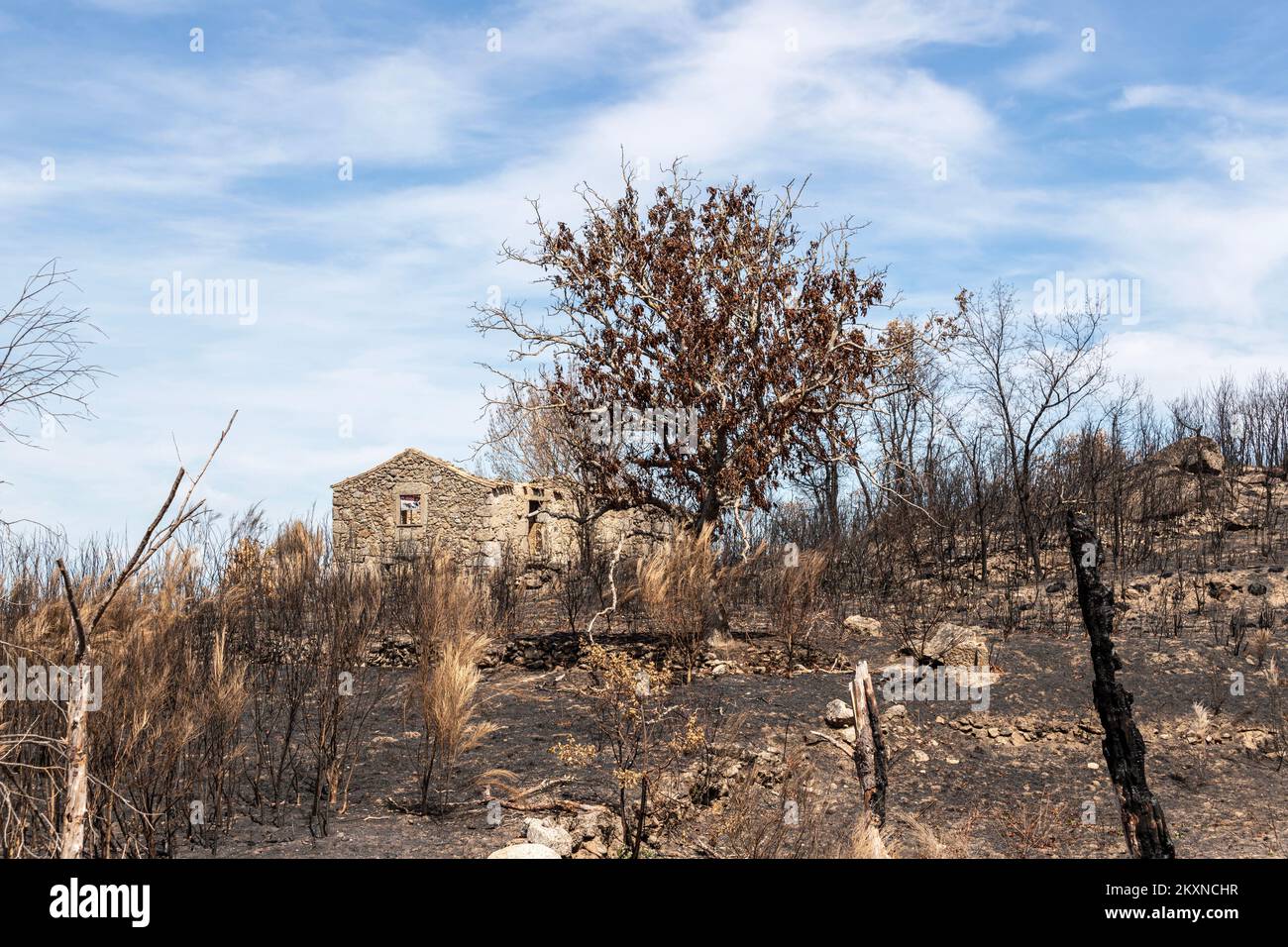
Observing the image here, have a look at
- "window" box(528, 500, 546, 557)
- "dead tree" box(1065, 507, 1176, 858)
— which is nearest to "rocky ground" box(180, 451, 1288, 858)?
"dead tree" box(1065, 507, 1176, 858)

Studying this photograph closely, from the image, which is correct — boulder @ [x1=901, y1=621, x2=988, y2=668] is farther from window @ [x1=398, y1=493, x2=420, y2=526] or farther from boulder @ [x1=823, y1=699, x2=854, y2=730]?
Result: window @ [x1=398, y1=493, x2=420, y2=526]

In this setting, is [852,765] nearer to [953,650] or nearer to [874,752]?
[874,752]

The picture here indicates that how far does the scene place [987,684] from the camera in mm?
12438

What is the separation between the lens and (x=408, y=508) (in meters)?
30.0

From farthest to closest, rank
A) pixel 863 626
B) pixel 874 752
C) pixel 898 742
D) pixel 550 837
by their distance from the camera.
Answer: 1. pixel 863 626
2. pixel 898 742
3. pixel 874 752
4. pixel 550 837

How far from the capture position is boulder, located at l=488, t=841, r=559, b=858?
660cm

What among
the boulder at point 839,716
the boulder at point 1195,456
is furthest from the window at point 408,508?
the boulder at point 839,716

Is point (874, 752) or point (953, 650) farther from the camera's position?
point (953, 650)

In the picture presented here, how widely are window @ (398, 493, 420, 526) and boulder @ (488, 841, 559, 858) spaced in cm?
2356

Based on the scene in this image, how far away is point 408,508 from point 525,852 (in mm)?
24090

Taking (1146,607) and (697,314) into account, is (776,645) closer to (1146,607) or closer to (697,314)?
(697,314)

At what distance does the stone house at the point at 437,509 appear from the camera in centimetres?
2902

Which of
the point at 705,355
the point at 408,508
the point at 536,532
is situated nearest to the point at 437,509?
the point at 408,508
